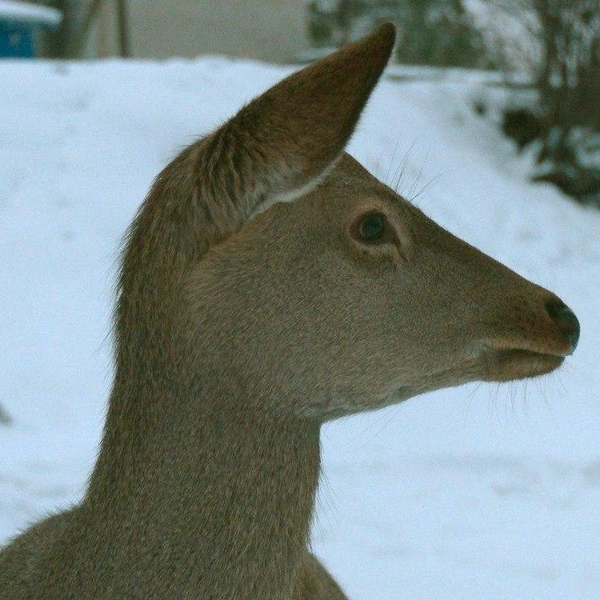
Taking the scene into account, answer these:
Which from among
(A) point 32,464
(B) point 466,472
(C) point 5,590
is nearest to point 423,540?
(B) point 466,472

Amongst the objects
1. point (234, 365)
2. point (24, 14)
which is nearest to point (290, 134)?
point (234, 365)

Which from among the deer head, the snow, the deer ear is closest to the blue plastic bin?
the snow

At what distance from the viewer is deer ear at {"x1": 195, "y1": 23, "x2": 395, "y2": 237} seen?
82.7 inches

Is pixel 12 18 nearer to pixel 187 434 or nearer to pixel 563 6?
pixel 563 6

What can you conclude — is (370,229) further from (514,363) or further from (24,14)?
(24,14)

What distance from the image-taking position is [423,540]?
198 inches

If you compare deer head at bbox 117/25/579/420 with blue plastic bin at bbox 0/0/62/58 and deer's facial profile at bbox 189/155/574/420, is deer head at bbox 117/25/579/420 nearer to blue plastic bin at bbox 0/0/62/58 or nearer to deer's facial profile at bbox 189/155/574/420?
deer's facial profile at bbox 189/155/574/420

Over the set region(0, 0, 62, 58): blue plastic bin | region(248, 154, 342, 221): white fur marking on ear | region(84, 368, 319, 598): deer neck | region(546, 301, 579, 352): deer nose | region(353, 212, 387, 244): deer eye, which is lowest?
region(0, 0, 62, 58): blue plastic bin

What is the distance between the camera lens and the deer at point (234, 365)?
7.64ft

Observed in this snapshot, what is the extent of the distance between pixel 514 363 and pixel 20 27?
1135 centimetres

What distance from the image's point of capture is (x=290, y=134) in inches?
84.4

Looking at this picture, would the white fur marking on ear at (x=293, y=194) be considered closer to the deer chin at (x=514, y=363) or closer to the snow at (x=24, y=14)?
the deer chin at (x=514, y=363)

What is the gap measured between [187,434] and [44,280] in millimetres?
4908

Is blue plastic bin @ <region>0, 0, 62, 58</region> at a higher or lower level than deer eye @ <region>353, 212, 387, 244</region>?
lower
